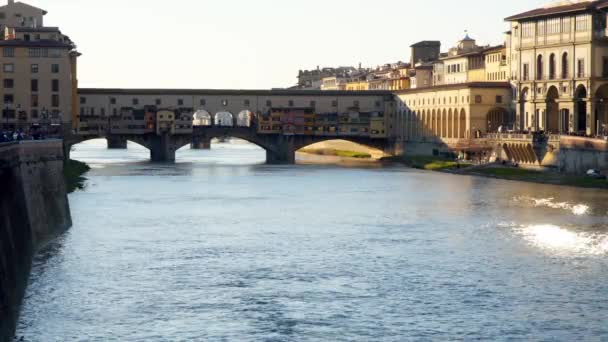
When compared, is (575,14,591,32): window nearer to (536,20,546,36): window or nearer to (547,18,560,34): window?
(547,18,560,34): window

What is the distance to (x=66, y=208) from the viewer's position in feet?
176

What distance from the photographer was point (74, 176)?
276 ft

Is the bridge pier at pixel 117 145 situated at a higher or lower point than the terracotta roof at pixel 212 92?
lower

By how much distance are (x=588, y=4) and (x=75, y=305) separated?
71.0 metres

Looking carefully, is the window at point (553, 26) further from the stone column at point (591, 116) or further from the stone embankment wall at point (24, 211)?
the stone embankment wall at point (24, 211)

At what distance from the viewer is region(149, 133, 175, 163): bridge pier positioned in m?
122

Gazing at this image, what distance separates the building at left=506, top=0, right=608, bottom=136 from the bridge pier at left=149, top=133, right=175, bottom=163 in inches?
1297

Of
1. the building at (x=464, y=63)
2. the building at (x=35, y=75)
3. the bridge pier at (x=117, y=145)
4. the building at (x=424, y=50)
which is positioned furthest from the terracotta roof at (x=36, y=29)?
the building at (x=424, y=50)

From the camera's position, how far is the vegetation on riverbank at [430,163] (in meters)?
103

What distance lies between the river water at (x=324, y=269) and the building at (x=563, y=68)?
29.1 metres

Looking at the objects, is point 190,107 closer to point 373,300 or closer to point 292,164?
point 292,164

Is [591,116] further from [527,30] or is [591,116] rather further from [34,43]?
A: [34,43]

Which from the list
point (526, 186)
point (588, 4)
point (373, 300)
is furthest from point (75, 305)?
point (588, 4)

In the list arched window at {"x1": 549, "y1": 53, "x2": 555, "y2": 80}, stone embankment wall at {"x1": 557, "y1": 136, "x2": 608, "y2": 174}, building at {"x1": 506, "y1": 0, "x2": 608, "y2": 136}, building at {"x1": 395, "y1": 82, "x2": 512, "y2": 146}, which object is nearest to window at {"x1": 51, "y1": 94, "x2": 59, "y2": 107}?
building at {"x1": 395, "y1": 82, "x2": 512, "y2": 146}
